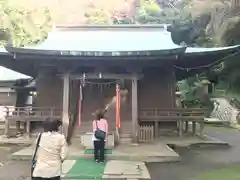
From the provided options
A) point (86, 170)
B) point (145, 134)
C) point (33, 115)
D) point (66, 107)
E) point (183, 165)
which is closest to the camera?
point (86, 170)

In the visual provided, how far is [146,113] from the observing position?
602 inches

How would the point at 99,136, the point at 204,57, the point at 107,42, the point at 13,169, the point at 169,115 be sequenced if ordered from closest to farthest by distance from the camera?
1. the point at 13,169
2. the point at 99,136
3. the point at 204,57
4. the point at 169,115
5. the point at 107,42

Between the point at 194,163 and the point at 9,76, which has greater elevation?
the point at 9,76

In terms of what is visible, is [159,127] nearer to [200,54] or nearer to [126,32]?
[200,54]

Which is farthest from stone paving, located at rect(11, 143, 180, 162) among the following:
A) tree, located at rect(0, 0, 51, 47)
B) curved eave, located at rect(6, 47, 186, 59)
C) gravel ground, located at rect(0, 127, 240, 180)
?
tree, located at rect(0, 0, 51, 47)

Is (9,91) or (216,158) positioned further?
(9,91)

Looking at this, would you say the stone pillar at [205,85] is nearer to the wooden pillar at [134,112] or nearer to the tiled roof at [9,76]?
the tiled roof at [9,76]

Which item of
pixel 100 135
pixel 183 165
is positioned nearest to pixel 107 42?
pixel 100 135

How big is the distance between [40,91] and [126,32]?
5.32 metres

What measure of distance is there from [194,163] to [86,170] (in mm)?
3517

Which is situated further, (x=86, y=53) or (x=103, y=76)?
(x=103, y=76)

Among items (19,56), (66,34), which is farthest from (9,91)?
(19,56)

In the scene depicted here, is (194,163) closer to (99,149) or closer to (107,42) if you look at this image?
(99,149)

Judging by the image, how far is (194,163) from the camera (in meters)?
10.7
